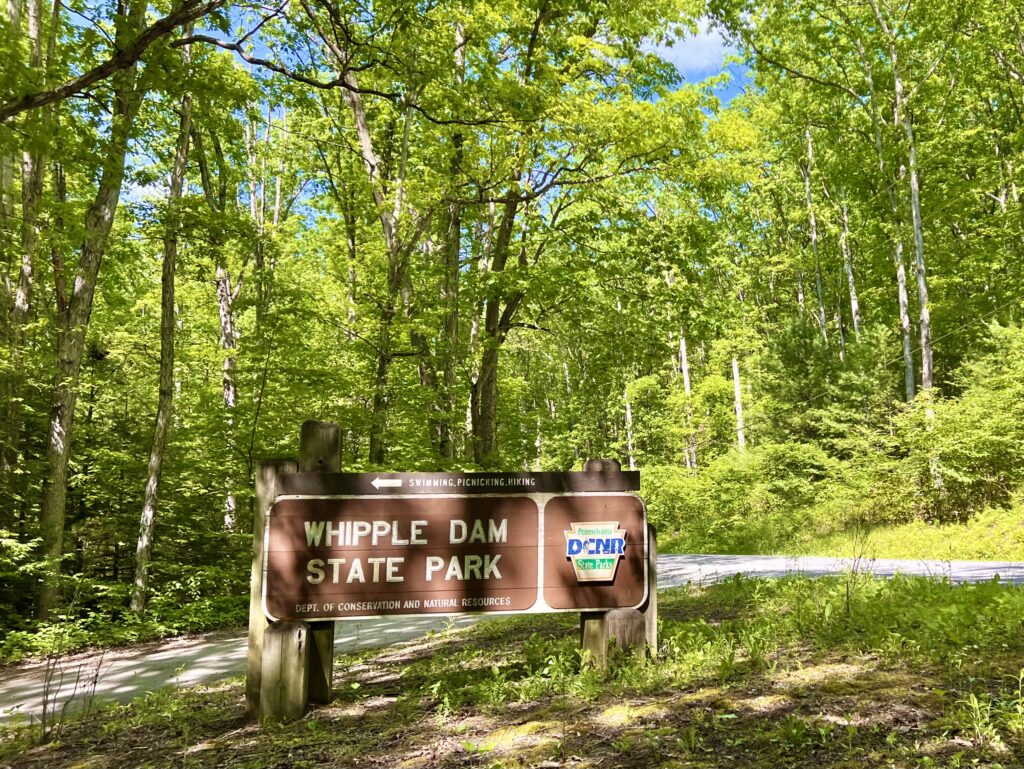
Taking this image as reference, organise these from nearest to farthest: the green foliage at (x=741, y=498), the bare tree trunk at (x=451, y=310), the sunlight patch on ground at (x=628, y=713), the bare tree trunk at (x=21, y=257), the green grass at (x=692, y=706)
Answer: the green grass at (x=692, y=706) < the sunlight patch on ground at (x=628, y=713) < the bare tree trunk at (x=21, y=257) < the bare tree trunk at (x=451, y=310) < the green foliage at (x=741, y=498)

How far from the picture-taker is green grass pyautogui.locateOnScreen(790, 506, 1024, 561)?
11594 millimetres

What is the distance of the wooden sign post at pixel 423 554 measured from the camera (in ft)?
13.4

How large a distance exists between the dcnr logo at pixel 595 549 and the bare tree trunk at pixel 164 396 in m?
8.58

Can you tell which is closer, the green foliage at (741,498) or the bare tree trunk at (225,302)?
the bare tree trunk at (225,302)

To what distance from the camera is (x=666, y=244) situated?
13742 millimetres

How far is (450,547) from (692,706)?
1.75 metres

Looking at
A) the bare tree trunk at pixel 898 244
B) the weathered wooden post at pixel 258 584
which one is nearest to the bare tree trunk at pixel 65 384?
the weathered wooden post at pixel 258 584

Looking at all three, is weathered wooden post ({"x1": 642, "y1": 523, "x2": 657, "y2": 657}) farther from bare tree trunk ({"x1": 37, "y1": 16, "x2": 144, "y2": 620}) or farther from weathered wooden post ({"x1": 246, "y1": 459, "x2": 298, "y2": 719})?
bare tree trunk ({"x1": 37, "y1": 16, "x2": 144, "y2": 620})

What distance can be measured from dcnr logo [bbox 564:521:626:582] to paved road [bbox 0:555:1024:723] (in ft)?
8.83

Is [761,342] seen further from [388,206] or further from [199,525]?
[199,525]

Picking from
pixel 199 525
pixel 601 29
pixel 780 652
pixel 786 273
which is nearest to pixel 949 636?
pixel 780 652

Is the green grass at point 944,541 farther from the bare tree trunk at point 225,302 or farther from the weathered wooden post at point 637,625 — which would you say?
the bare tree trunk at point 225,302

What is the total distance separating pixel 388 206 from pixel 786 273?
27212 millimetres

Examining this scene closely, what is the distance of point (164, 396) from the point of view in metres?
10.9
